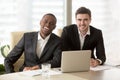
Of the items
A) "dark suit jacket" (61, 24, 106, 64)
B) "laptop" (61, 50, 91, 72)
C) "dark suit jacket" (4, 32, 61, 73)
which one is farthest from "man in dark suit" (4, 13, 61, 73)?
"laptop" (61, 50, 91, 72)

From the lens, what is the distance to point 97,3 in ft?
13.2

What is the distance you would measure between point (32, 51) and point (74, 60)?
0.59m

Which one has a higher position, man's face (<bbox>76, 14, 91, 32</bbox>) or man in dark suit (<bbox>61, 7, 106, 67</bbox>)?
man's face (<bbox>76, 14, 91, 32</bbox>)

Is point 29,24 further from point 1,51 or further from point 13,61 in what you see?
point 13,61

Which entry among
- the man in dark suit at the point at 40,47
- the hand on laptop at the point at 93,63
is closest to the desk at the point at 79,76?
the hand on laptop at the point at 93,63

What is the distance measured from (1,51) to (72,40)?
1004 millimetres

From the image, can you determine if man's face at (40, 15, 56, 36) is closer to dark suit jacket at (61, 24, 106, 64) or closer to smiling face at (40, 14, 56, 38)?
smiling face at (40, 14, 56, 38)

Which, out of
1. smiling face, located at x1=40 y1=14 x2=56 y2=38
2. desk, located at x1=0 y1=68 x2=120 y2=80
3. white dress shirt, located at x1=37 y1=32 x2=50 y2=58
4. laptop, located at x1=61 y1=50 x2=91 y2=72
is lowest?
desk, located at x1=0 y1=68 x2=120 y2=80

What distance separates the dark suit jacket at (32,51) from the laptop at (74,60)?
377 mm

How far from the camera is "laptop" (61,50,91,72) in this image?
79.0 inches

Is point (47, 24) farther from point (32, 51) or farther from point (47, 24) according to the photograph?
point (32, 51)

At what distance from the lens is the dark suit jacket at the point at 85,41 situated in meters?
2.75

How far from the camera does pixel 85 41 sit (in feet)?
8.99

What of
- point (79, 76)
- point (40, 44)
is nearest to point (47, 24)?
point (40, 44)
